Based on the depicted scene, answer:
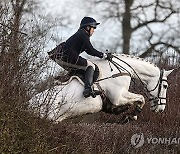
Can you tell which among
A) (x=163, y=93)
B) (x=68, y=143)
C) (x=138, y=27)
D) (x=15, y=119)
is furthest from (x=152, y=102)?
(x=138, y=27)

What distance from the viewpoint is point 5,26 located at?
853 cm

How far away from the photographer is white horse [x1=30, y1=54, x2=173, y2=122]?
9857 mm

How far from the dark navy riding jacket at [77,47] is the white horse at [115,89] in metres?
0.37

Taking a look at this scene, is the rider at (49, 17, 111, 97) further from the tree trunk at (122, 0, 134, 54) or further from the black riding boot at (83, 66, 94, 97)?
the tree trunk at (122, 0, 134, 54)

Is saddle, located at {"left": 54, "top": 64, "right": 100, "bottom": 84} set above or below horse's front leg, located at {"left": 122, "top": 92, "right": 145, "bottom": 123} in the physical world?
above

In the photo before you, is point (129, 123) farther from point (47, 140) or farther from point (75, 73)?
point (47, 140)

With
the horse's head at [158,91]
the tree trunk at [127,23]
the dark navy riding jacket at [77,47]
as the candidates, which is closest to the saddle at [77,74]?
the dark navy riding jacket at [77,47]

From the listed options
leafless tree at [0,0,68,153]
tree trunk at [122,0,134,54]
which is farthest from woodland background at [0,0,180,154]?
tree trunk at [122,0,134,54]

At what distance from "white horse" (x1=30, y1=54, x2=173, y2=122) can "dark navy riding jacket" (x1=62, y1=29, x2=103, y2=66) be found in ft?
1.22

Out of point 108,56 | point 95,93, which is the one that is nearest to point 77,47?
point 108,56

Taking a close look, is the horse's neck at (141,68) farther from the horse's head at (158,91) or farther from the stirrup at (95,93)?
the stirrup at (95,93)

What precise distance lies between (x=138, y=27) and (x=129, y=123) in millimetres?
19736

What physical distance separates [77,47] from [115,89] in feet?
3.70

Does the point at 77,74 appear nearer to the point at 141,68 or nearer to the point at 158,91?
the point at 141,68
